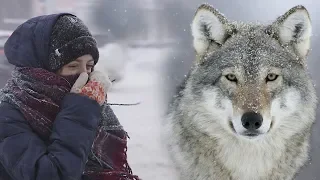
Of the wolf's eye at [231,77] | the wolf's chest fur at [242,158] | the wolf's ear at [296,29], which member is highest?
the wolf's ear at [296,29]

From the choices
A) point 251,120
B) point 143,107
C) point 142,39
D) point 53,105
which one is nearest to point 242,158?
point 251,120

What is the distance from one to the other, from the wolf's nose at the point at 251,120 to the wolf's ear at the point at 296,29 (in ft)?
1.72

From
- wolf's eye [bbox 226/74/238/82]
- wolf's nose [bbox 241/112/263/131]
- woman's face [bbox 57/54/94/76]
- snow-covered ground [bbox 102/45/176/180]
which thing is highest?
woman's face [bbox 57/54/94/76]

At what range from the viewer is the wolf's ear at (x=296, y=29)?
2.54 meters

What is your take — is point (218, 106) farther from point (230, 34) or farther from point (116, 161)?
point (116, 161)

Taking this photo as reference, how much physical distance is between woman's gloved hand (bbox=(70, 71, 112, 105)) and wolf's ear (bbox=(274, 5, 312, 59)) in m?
1.04

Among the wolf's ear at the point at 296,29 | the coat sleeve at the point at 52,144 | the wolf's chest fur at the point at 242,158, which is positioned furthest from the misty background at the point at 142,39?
the coat sleeve at the point at 52,144

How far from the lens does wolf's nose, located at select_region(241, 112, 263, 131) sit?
7.65ft

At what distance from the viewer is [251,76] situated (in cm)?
245

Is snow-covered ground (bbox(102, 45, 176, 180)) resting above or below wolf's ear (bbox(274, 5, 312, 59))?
below

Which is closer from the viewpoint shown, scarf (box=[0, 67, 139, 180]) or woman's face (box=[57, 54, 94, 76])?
scarf (box=[0, 67, 139, 180])

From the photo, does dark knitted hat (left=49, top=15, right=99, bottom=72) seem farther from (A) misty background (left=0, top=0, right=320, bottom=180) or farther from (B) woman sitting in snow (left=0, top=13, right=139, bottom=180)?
(A) misty background (left=0, top=0, right=320, bottom=180)

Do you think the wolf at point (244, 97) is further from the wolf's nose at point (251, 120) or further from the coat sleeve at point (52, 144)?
the coat sleeve at point (52, 144)

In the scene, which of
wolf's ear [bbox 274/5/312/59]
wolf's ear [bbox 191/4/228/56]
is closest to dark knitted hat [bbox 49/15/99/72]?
wolf's ear [bbox 191/4/228/56]
